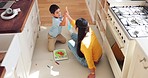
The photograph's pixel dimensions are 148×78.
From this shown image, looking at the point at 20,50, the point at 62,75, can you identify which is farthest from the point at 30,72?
the point at 20,50

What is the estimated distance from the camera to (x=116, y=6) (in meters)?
1.95

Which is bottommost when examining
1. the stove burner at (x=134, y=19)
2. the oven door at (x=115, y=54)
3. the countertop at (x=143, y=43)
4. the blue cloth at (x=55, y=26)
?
the oven door at (x=115, y=54)

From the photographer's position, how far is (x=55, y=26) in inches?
91.7

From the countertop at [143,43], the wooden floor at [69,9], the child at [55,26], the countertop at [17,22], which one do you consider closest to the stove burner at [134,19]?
the countertop at [143,43]

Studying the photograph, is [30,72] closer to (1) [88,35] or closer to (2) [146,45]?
(1) [88,35]

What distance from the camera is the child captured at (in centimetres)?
225

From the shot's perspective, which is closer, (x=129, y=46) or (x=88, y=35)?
(x=129, y=46)

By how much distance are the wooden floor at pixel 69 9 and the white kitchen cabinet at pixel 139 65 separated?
1817 millimetres

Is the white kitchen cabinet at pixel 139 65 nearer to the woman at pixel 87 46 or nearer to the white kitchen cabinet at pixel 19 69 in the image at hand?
the woman at pixel 87 46

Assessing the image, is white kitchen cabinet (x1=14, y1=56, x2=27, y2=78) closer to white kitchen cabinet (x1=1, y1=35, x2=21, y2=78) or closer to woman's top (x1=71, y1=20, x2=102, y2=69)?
white kitchen cabinet (x1=1, y1=35, x2=21, y2=78)

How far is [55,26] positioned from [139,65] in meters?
1.31

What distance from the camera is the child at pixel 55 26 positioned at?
2252mm

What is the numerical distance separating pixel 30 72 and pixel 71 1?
7.91ft

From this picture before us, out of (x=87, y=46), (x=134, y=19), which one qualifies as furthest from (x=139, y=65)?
(x=87, y=46)
